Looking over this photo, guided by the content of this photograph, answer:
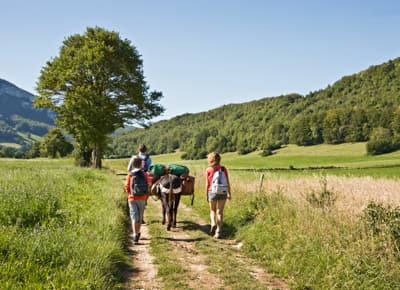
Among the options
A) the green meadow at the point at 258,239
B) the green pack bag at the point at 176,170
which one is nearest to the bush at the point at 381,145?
the green meadow at the point at 258,239

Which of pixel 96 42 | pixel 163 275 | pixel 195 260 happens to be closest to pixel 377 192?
pixel 195 260

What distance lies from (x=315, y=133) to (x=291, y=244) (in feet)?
281

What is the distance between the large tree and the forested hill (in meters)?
56.0

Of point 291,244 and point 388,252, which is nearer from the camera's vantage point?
point 388,252

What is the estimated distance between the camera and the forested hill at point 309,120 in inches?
3150

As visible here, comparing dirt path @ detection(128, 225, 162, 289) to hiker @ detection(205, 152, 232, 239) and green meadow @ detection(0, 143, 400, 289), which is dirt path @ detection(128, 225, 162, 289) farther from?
hiker @ detection(205, 152, 232, 239)

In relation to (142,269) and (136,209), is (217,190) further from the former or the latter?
(142,269)

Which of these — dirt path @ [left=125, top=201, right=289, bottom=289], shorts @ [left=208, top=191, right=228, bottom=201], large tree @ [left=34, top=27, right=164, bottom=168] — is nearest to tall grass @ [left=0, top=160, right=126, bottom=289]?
dirt path @ [left=125, top=201, right=289, bottom=289]

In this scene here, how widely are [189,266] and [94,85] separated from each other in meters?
25.3

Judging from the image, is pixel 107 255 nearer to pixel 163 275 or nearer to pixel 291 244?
pixel 163 275

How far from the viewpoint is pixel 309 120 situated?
297 ft

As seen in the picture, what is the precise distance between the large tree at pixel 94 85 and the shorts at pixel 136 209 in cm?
2127

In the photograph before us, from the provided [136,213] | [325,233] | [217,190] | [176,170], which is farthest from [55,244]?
[176,170]

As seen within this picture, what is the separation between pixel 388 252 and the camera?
528cm
